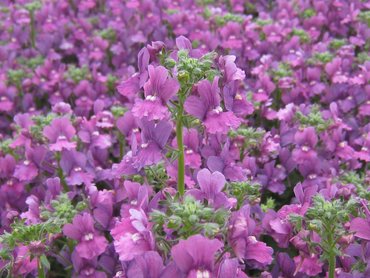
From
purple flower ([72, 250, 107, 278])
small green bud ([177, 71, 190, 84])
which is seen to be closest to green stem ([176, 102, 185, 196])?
small green bud ([177, 71, 190, 84])

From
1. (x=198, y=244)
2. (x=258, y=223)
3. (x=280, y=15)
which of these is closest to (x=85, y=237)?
(x=258, y=223)

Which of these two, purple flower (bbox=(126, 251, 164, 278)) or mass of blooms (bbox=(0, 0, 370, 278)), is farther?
mass of blooms (bbox=(0, 0, 370, 278))

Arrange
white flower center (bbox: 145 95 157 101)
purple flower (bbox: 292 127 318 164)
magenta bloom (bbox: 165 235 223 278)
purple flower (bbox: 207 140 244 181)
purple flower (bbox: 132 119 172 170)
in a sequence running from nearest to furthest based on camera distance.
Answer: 1. magenta bloom (bbox: 165 235 223 278)
2. white flower center (bbox: 145 95 157 101)
3. purple flower (bbox: 132 119 172 170)
4. purple flower (bbox: 207 140 244 181)
5. purple flower (bbox: 292 127 318 164)

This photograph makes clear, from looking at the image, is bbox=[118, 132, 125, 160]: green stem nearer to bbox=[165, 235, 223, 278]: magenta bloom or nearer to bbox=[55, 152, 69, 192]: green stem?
bbox=[55, 152, 69, 192]: green stem

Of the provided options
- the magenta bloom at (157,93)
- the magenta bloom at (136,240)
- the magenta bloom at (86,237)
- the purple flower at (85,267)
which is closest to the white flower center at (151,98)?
the magenta bloom at (157,93)

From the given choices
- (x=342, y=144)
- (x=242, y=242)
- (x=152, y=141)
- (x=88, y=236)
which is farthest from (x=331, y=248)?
(x=342, y=144)

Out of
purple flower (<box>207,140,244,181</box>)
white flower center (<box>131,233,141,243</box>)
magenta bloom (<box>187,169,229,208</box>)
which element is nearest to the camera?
white flower center (<box>131,233,141,243</box>)

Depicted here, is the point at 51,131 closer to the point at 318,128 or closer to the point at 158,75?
the point at 158,75

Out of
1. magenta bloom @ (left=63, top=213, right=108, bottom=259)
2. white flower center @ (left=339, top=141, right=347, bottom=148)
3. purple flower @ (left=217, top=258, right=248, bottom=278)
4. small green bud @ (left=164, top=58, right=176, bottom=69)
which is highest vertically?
small green bud @ (left=164, top=58, right=176, bottom=69)
